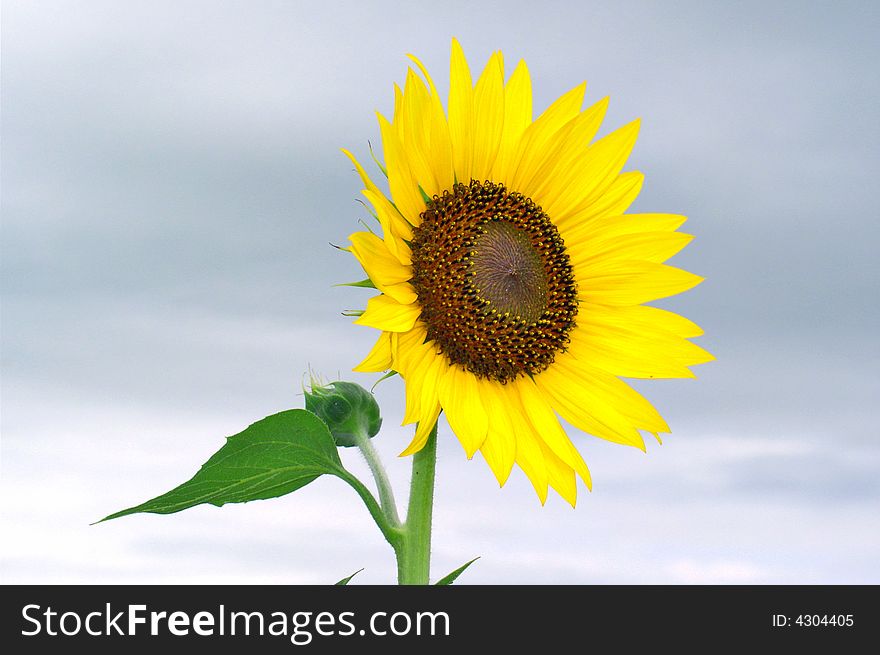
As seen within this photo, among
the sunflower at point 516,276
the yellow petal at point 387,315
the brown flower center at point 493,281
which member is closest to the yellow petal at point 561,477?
the sunflower at point 516,276

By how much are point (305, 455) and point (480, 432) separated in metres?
0.64

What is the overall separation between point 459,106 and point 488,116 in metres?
0.16

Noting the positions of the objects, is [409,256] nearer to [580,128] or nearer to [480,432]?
[480,432]

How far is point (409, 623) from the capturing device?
3.37m

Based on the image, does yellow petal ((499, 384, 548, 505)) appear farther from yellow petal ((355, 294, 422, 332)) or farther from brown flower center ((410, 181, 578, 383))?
yellow petal ((355, 294, 422, 332))

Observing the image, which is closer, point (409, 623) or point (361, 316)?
point (361, 316)

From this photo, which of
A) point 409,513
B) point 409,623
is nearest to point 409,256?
point 409,513

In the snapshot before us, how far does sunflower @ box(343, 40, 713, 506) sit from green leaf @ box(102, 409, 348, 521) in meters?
0.43

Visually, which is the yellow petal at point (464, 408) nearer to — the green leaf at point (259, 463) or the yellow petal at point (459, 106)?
the green leaf at point (259, 463)

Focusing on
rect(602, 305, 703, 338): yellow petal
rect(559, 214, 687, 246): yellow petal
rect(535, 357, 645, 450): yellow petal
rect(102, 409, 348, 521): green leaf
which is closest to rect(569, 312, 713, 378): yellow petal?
rect(602, 305, 703, 338): yellow petal

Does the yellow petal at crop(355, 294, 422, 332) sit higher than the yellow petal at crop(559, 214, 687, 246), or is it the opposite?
the yellow petal at crop(559, 214, 687, 246)

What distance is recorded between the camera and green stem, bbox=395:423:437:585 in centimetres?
351

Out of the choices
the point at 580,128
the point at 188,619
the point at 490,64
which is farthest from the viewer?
the point at 580,128

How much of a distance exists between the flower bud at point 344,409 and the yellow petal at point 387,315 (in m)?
0.59
